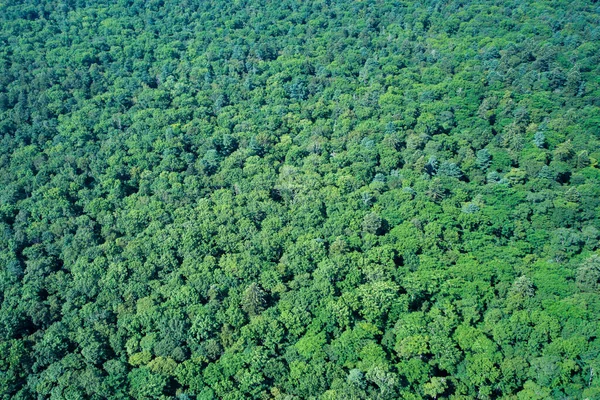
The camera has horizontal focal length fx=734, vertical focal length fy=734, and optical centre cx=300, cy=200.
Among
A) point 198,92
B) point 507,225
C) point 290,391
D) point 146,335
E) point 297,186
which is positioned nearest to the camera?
point 290,391

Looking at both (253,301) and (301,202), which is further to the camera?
(301,202)

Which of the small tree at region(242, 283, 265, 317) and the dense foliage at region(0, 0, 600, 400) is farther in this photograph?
the small tree at region(242, 283, 265, 317)

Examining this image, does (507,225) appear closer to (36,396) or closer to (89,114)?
(36,396)

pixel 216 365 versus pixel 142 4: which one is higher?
pixel 142 4

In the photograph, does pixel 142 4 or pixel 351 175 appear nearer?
pixel 351 175

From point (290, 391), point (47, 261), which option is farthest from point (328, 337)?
point (47, 261)

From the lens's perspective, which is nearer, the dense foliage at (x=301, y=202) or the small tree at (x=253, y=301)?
the dense foliage at (x=301, y=202)

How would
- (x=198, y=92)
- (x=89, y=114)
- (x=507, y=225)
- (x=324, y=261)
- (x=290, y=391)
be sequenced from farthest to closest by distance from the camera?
(x=198, y=92) → (x=89, y=114) → (x=507, y=225) → (x=324, y=261) → (x=290, y=391)
